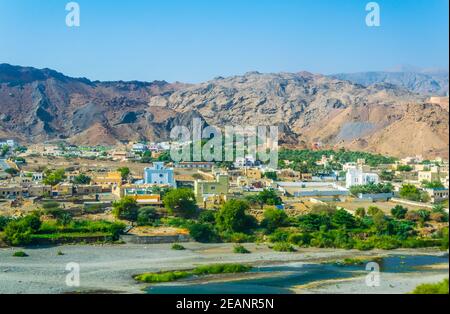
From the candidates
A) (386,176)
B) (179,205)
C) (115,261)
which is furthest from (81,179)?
(386,176)

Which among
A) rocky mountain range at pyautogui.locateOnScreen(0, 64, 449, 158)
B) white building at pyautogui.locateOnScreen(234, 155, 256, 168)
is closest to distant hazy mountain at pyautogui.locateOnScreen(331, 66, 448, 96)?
rocky mountain range at pyautogui.locateOnScreen(0, 64, 449, 158)

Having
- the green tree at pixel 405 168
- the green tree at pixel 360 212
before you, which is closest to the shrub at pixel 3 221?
the green tree at pixel 360 212

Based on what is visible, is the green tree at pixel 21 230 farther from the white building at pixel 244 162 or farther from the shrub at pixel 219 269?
the white building at pixel 244 162

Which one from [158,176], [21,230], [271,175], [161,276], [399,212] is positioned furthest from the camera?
[271,175]

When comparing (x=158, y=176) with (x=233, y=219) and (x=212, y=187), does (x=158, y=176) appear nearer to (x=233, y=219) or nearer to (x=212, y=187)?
(x=212, y=187)

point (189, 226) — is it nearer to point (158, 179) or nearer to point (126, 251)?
point (126, 251)

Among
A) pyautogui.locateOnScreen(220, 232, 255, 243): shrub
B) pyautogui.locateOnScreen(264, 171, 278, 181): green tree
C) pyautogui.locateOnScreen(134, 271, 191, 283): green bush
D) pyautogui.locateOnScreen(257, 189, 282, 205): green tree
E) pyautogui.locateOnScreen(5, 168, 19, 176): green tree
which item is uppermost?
pyautogui.locateOnScreen(5, 168, 19, 176): green tree

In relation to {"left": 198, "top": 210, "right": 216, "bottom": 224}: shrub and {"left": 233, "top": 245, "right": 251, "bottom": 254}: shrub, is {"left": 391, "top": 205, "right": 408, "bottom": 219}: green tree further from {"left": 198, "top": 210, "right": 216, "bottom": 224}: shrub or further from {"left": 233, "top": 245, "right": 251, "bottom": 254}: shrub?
{"left": 233, "top": 245, "right": 251, "bottom": 254}: shrub
